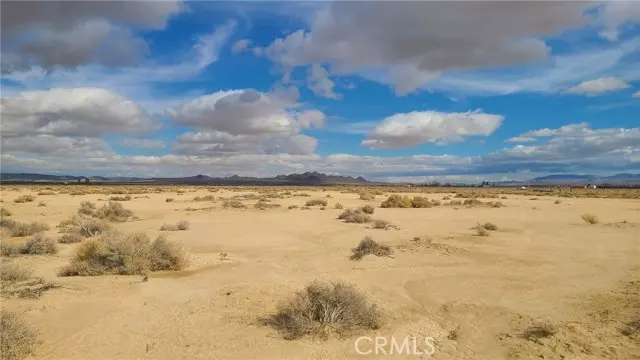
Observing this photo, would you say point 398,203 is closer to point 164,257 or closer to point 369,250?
point 369,250

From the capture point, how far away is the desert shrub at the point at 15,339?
5816mm

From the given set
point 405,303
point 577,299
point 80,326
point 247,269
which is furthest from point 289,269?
point 577,299

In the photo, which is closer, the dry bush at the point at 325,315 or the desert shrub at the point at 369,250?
the dry bush at the point at 325,315

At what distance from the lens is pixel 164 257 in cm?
1163

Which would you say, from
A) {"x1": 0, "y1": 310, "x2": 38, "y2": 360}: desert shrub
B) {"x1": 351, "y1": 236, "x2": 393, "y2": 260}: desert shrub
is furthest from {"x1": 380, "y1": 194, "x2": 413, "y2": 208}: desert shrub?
{"x1": 0, "y1": 310, "x2": 38, "y2": 360}: desert shrub

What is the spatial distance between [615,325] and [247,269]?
776 cm

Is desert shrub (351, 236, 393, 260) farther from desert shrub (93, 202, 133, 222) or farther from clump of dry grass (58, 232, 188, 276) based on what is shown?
desert shrub (93, 202, 133, 222)

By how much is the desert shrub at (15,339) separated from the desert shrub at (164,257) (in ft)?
16.1

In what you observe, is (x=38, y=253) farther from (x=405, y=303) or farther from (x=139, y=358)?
(x=405, y=303)

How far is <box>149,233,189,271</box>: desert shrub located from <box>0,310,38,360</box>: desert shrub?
16.1 ft

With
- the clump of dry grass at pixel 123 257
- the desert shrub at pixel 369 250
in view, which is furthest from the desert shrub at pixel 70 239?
the desert shrub at pixel 369 250

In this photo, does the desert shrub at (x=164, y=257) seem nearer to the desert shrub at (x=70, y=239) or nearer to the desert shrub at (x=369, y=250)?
the desert shrub at (x=369, y=250)

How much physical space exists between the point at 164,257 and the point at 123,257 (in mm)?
1010

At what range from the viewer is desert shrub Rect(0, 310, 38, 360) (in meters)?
5.82
